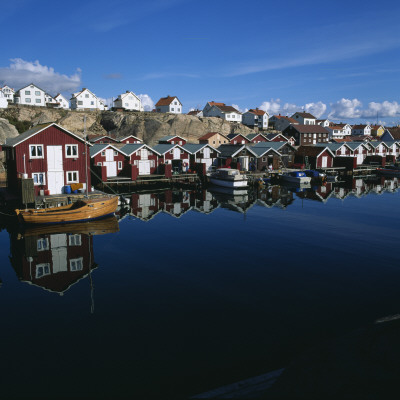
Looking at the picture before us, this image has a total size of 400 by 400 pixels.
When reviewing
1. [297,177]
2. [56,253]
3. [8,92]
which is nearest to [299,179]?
[297,177]

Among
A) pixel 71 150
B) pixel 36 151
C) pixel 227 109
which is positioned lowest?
pixel 36 151

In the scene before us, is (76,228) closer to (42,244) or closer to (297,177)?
(42,244)

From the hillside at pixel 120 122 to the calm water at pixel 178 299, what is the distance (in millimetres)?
76543

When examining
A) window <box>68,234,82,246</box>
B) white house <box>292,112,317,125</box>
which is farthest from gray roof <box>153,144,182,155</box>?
white house <box>292,112,317,125</box>

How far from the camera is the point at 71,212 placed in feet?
118

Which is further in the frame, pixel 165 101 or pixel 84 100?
pixel 165 101

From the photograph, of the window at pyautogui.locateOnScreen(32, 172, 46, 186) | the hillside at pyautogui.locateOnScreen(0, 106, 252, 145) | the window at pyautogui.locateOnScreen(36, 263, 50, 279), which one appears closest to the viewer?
the window at pyautogui.locateOnScreen(36, 263, 50, 279)

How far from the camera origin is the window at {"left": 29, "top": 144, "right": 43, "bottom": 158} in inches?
1682

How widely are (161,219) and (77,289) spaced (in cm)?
1946

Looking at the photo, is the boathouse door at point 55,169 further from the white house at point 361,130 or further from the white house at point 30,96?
the white house at point 361,130

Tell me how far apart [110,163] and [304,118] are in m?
116

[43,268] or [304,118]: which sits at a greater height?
[304,118]

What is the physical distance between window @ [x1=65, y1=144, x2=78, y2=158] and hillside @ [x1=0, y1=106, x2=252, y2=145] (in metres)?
60.6

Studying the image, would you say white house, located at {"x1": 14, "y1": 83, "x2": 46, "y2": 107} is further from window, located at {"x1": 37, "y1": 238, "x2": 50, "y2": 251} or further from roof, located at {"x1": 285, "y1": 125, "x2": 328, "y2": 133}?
window, located at {"x1": 37, "y1": 238, "x2": 50, "y2": 251}
